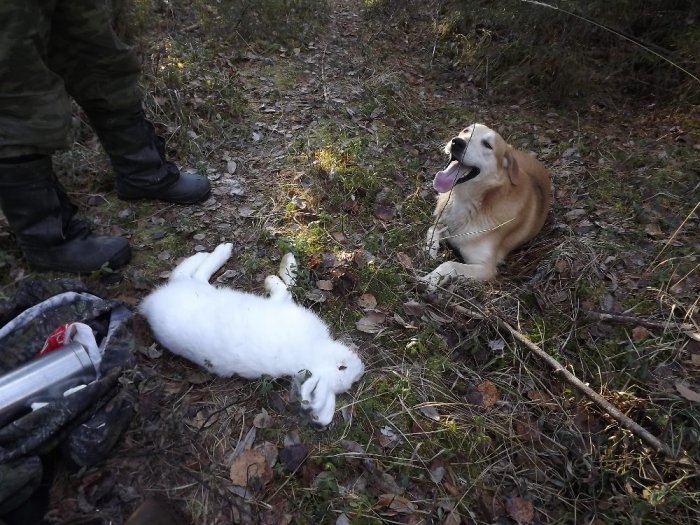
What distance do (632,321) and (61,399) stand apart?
323 cm

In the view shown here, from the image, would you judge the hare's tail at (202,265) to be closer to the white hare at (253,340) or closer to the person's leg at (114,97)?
the white hare at (253,340)

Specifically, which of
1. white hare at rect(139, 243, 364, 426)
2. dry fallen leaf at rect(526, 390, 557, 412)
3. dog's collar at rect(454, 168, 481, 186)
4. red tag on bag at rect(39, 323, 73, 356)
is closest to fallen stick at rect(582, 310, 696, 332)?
dry fallen leaf at rect(526, 390, 557, 412)

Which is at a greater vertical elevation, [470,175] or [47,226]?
[47,226]

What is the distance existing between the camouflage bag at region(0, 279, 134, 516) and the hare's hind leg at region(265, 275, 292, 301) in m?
0.86

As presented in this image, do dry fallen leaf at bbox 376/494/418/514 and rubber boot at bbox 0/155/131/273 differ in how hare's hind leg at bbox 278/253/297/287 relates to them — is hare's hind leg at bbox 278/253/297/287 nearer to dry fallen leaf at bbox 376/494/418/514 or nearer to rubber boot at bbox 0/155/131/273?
rubber boot at bbox 0/155/131/273

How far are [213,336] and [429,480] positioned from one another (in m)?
1.33

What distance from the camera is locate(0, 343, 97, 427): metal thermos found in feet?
5.80

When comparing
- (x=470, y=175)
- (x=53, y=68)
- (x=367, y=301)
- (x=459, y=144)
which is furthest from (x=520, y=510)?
(x=53, y=68)

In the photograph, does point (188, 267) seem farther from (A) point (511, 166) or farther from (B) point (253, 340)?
(A) point (511, 166)

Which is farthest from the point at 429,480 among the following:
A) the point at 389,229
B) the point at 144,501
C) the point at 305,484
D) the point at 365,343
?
the point at 389,229

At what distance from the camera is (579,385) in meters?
2.41

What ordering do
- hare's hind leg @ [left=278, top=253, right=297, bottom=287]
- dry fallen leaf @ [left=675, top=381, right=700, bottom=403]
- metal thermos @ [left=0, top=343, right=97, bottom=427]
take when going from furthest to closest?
hare's hind leg @ [left=278, top=253, right=297, bottom=287] < dry fallen leaf @ [left=675, top=381, right=700, bottom=403] < metal thermos @ [left=0, top=343, right=97, bottom=427]

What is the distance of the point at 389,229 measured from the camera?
11.8 ft

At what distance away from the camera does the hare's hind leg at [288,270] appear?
2850 mm
